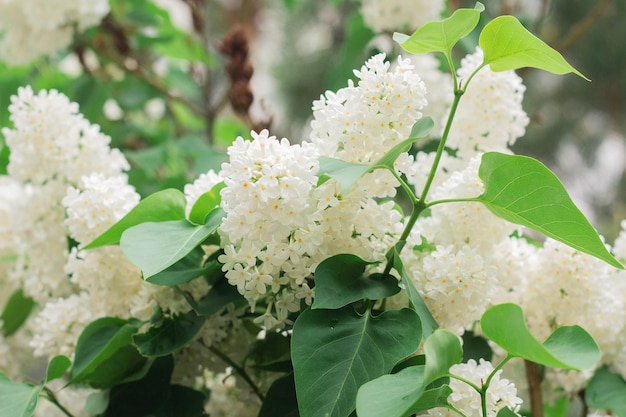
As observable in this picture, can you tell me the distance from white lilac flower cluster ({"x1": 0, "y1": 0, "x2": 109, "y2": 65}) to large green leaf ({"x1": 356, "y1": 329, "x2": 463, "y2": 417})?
2.32ft

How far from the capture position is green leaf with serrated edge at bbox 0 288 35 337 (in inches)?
28.6

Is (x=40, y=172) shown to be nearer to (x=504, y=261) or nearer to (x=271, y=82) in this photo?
(x=504, y=261)

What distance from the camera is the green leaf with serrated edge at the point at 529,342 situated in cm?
36

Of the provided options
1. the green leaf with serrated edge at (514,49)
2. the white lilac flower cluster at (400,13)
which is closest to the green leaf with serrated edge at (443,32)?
the green leaf with serrated edge at (514,49)

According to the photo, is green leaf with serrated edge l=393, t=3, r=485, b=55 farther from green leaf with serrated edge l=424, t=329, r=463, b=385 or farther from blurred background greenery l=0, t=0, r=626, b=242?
blurred background greenery l=0, t=0, r=626, b=242

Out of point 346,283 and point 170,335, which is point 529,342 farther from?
point 170,335

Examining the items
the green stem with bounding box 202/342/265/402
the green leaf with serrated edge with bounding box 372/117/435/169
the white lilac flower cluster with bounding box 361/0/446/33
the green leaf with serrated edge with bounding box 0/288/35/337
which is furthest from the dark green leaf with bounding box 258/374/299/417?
the white lilac flower cluster with bounding box 361/0/446/33

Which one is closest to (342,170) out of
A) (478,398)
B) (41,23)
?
(478,398)

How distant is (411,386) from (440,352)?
27 millimetres

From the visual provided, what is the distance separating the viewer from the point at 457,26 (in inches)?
16.7

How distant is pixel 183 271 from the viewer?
48cm

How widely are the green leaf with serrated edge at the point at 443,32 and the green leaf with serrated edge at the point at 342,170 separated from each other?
8cm

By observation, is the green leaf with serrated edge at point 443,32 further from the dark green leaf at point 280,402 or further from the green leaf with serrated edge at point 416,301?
the dark green leaf at point 280,402

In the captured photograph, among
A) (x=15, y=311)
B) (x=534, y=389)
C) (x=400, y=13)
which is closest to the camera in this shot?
(x=534, y=389)
